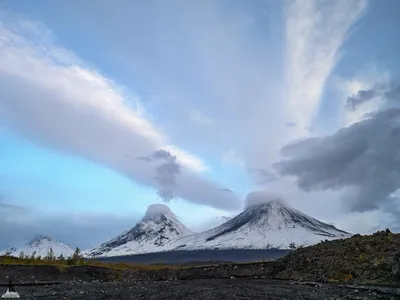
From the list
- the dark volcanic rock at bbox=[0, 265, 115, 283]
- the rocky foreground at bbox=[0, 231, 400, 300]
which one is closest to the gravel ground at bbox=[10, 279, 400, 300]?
the rocky foreground at bbox=[0, 231, 400, 300]

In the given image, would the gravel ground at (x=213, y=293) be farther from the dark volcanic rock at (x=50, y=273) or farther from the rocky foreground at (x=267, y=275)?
the dark volcanic rock at (x=50, y=273)

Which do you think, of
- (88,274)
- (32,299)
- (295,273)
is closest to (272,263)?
(295,273)

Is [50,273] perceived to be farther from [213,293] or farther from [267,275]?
[267,275]

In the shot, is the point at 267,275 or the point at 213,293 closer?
the point at 213,293

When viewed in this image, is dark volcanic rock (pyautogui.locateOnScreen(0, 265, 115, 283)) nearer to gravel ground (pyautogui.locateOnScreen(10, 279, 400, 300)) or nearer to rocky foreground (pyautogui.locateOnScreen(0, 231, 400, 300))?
rocky foreground (pyautogui.locateOnScreen(0, 231, 400, 300))

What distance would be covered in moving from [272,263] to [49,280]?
34.5 metres

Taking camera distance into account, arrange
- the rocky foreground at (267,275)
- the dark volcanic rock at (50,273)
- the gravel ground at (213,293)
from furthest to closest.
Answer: the dark volcanic rock at (50,273)
the rocky foreground at (267,275)
the gravel ground at (213,293)

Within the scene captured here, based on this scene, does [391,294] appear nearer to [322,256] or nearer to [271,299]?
[271,299]

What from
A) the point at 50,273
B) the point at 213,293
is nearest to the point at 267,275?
the point at 50,273

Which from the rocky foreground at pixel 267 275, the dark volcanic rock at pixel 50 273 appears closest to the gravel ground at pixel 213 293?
the rocky foreground at pixel 267 275

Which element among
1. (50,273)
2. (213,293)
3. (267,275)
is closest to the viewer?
(213,293)

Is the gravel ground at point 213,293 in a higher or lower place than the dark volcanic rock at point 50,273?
lower

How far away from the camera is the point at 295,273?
57.9 metres

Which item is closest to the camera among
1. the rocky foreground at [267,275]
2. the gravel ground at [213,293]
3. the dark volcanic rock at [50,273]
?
the gravel ground at [213,293]
